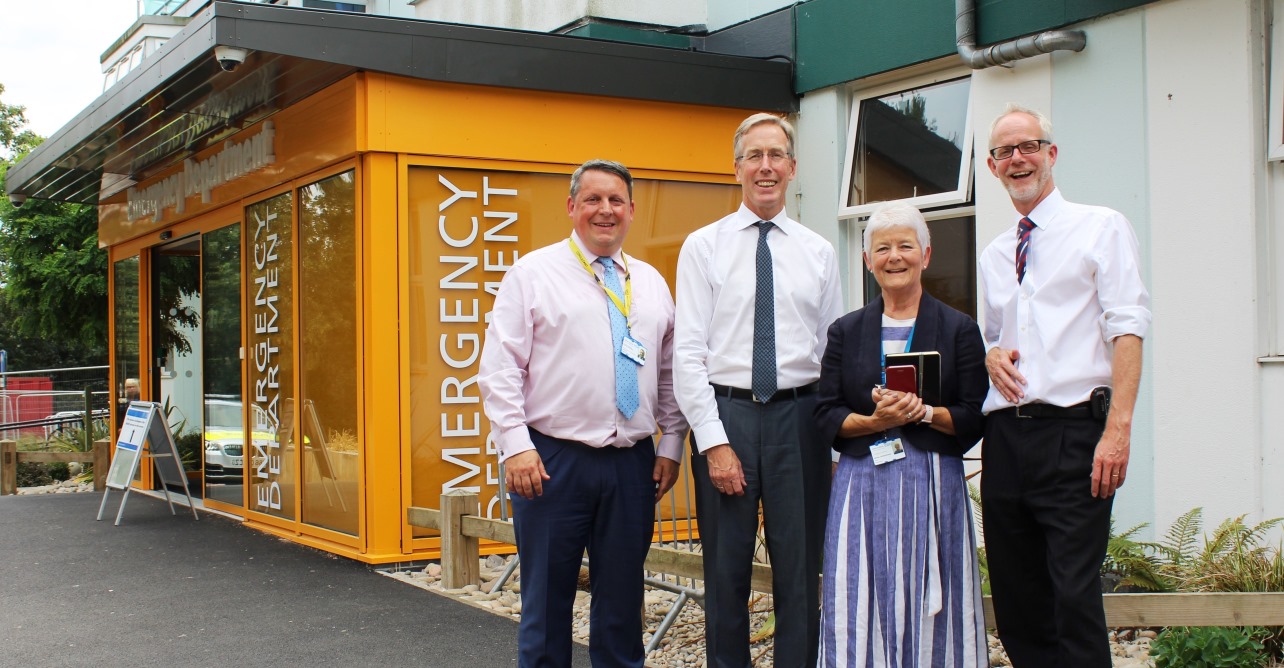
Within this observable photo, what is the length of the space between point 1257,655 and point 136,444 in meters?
→ 8.50

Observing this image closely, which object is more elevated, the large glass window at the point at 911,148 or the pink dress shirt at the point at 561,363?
the large glass window at the point at 911,148

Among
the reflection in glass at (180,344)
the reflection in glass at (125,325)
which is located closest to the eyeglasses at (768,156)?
the reflection in glass at (180,344)

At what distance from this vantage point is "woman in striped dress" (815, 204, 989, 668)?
11.2 ft

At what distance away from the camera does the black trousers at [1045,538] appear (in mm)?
3191

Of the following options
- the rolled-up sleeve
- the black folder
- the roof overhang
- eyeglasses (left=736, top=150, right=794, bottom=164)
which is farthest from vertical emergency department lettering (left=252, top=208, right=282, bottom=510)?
the rolled-up sleeve

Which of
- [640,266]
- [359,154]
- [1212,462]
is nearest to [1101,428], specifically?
[640,266]

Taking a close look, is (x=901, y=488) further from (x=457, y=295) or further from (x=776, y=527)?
(x=457, y=295)

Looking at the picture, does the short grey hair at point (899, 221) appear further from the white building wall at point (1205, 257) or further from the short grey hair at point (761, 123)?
the white building wall at point (1205, 257)

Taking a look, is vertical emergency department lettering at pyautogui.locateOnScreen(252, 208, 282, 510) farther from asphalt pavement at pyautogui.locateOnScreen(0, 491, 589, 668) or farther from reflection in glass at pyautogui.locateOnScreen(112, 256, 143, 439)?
reflection in glass at pyautogui.locateOnScreen(112, 256, 143, 439)

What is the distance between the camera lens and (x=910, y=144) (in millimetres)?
7758

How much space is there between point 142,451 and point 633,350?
7217 millimetres

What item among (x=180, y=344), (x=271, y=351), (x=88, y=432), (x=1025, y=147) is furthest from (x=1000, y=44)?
(x=88, y=432)

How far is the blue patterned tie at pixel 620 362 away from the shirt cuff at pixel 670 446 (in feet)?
0.70

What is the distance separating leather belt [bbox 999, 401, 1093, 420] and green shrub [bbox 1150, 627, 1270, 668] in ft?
5.60
